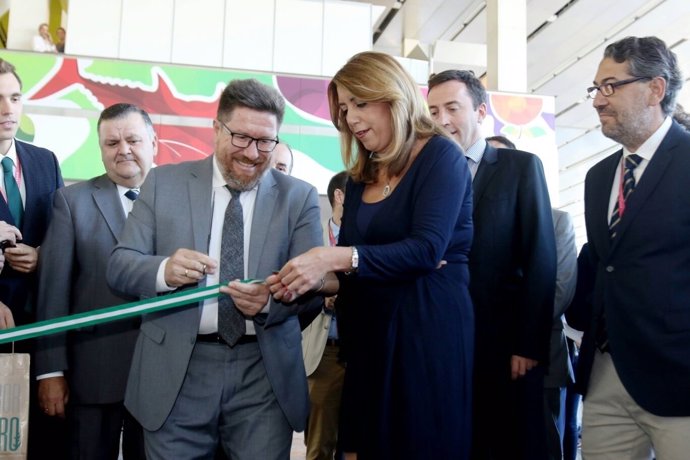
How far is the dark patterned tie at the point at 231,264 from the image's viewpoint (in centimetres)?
208

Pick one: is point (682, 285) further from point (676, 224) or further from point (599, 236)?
point (599, 236)

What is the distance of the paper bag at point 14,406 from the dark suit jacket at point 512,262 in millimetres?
1580

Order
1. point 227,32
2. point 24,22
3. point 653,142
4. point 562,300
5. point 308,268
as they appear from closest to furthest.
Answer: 1. point 308,268
2. point 653,142
3. point 562,300
4. point 227,32
5. point 24,22

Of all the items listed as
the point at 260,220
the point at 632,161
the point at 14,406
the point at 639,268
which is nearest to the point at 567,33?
the point at 632,161

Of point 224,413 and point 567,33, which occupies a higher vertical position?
point 567,33

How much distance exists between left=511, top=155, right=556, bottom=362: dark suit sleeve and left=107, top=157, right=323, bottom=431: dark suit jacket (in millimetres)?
857

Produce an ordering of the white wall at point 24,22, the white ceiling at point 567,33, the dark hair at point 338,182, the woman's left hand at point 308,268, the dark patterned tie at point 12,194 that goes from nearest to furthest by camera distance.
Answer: the woman's left hand at point 308,268 → the dark patterned tie at point 12,194 → the dark hair at point 338,182 → the white wall at point 24,22 → the white ceiling at point 567,33

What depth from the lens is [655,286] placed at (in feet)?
6.98

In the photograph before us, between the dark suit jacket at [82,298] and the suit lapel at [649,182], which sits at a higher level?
the suit lapel at [649,182]

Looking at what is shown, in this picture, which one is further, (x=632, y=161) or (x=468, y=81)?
(x=468, y=81)

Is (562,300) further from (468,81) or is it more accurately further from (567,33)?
(567,33)

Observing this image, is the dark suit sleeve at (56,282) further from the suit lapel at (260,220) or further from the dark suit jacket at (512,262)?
the dark suit jacket at (512,262)

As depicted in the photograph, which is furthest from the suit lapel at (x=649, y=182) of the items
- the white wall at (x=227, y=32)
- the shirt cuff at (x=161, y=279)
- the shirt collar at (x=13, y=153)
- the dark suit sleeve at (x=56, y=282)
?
the white wall at (x=227, y=32)

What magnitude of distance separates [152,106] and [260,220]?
21.4 feet
